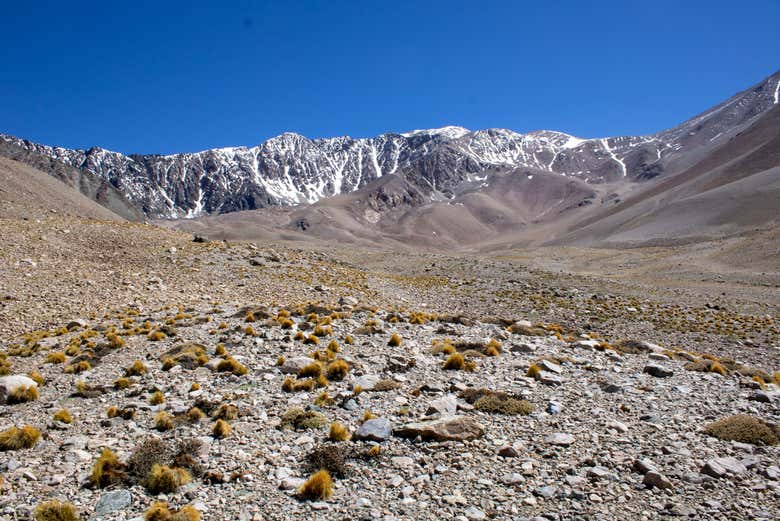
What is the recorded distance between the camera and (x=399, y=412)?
947 centimetres

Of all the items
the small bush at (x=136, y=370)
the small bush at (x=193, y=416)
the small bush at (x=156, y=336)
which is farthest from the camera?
the small bush at (x=156, y=336)

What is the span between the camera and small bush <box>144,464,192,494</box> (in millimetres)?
6697

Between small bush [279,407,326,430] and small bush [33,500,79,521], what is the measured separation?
11.5 feet

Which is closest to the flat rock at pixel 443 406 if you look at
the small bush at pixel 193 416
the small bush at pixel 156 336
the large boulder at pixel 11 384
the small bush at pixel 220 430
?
the small bush at pixel 220 430

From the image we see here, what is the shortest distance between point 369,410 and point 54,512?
538 cm

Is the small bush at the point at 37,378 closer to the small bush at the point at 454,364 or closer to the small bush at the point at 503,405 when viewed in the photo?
the small bush at the point at 454,364

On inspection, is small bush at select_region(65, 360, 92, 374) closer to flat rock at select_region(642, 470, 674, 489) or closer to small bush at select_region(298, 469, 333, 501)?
small bush at select_region(298, 469, 333, 501)

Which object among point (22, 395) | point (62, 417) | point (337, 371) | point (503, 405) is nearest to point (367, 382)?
point (337, 371)

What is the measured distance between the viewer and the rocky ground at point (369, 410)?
6613 millimetres

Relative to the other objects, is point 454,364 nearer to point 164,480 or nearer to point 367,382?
point 367,382

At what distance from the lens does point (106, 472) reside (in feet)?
22.5

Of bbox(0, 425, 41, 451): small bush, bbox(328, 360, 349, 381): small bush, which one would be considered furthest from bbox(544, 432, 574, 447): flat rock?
bbox(0, 425, 41, 451): small bush

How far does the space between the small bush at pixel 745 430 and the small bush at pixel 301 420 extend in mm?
7366

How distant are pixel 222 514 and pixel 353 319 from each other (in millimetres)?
12831
